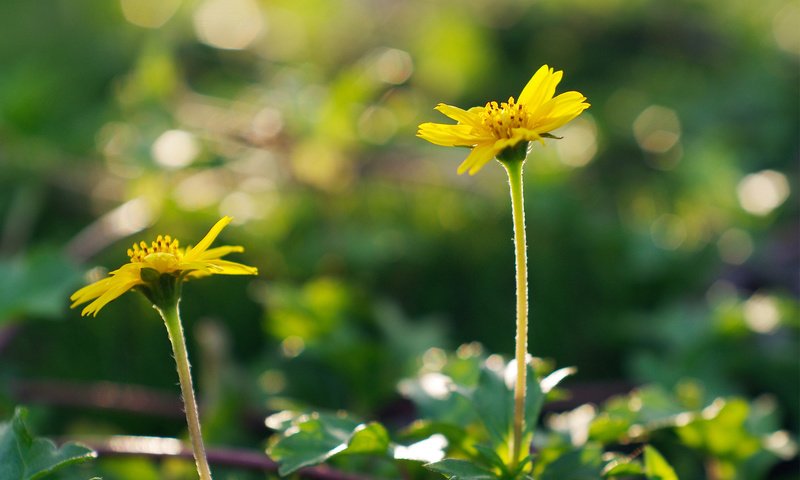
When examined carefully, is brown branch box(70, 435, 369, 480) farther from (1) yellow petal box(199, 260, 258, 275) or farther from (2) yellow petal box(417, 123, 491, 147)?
(2) yellow petal box(417, 123, 491, 147)

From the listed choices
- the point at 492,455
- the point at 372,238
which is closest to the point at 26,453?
the point at 492,455

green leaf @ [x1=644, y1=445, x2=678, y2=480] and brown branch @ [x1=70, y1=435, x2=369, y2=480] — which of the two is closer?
green leaf @ [x1=644, y1=445, x2=678, y2=480]

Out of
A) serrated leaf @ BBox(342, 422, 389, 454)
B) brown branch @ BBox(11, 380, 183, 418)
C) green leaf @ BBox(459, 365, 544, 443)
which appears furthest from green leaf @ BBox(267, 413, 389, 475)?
brown branch @ BBox(11, 380, 183, 418)

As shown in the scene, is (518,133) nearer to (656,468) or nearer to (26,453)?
(656,468)

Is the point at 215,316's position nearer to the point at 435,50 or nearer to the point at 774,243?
the point at 774,243

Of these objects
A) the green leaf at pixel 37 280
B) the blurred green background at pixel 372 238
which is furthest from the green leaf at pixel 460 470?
the green leaf at pixel 37 280

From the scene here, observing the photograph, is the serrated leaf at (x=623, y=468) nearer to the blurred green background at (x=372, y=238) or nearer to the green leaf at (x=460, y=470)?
the green leaf at (x=460, y=470)
